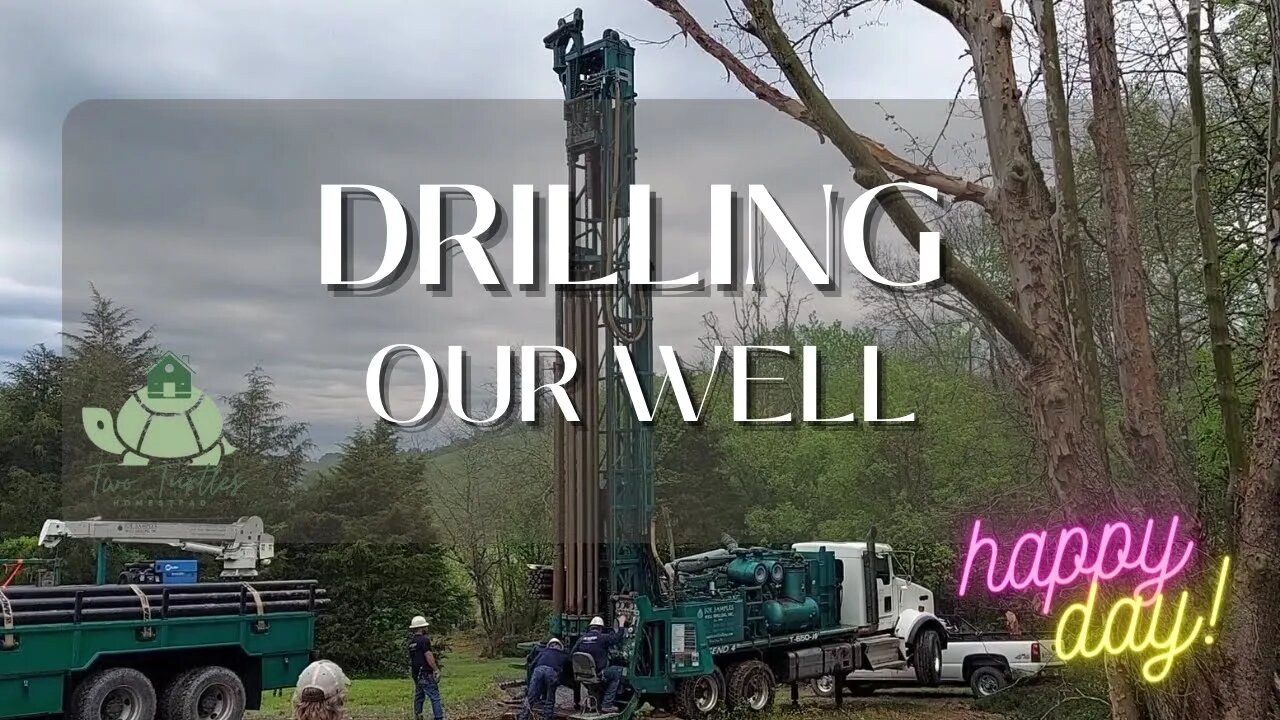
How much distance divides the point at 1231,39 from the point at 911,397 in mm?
16689

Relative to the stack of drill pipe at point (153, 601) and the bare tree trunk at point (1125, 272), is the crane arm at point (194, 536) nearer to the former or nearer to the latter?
the stack of drill pipe at point (153, 601)

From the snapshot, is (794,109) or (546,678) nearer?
(794,109)

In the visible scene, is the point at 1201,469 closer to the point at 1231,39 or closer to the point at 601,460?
the point at 1231,39

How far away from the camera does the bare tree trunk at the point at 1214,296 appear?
585 centimetres

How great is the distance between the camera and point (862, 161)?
5.71 meters

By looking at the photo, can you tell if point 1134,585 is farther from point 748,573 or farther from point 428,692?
point 748,573

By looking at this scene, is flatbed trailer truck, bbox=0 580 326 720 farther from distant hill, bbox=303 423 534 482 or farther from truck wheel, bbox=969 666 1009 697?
distant hill, bbox=303 423 534 482

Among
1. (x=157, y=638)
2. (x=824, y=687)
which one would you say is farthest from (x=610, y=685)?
(x=824, y=687)

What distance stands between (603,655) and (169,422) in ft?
42.3

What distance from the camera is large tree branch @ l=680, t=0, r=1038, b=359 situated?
5492 millimetres

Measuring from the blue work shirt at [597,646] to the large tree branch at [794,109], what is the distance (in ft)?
29.2

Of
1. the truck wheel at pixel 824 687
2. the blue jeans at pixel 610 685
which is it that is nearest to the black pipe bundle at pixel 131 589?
the blue jeans at pixel 610 685

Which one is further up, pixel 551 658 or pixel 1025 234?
pixel 1025 234

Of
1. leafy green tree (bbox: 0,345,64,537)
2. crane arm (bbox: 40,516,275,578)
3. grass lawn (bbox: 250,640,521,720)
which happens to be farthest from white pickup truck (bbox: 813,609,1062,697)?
leafy green tree (bbox: 0,345,64,537)
